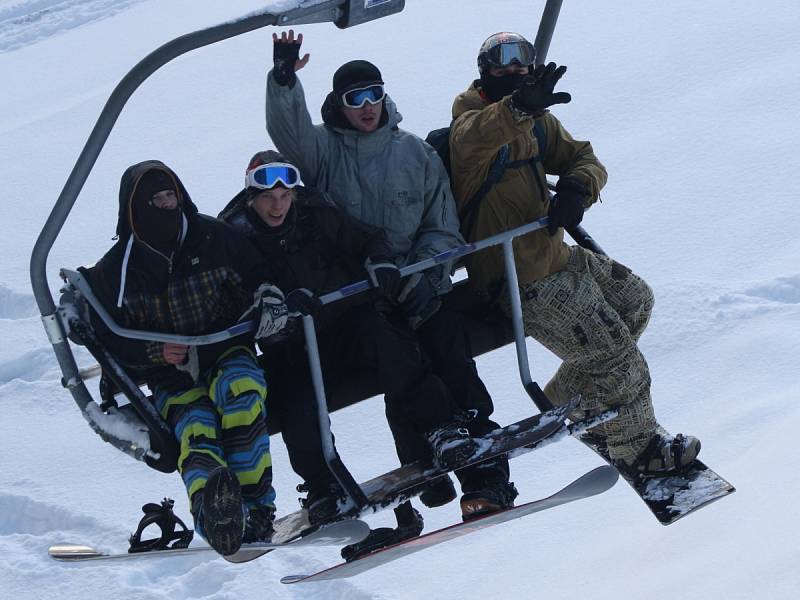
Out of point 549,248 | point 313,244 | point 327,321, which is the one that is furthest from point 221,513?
point 549,248

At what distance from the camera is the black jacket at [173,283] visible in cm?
468

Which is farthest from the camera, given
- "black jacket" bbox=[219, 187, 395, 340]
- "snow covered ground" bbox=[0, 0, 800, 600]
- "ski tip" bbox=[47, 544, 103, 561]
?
"snow covered ground" bbox=[0, 0, 800, 600]

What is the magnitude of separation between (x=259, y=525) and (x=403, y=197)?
1.26 meters

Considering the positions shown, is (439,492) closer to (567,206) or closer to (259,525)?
(259,525)

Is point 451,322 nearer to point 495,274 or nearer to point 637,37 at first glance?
point 495,274

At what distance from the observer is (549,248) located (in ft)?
17.4

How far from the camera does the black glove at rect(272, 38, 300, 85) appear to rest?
15.5ft

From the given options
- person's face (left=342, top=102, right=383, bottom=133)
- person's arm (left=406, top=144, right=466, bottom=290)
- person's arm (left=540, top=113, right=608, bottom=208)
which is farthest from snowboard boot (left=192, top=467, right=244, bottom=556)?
person's arm (left=540, top=113, right=608, bottom=208)

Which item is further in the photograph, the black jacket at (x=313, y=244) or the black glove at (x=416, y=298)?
the black glove at (x=416, y=298)

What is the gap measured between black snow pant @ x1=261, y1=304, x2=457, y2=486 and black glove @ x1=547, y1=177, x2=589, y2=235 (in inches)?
26.3

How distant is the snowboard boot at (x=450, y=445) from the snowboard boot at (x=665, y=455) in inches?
45.4

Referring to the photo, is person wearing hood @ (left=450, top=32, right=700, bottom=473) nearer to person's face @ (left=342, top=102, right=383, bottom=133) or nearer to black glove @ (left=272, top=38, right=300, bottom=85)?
person's face @ (left=342, top=102, right=383, bottom=133)

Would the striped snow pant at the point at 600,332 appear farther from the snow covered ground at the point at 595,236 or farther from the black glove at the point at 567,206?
the snow covered ground at the point at 595,236

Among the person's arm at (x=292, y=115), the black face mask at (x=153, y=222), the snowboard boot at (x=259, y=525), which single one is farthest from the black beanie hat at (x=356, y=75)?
the snowboard boot at (x=259, y=525)
